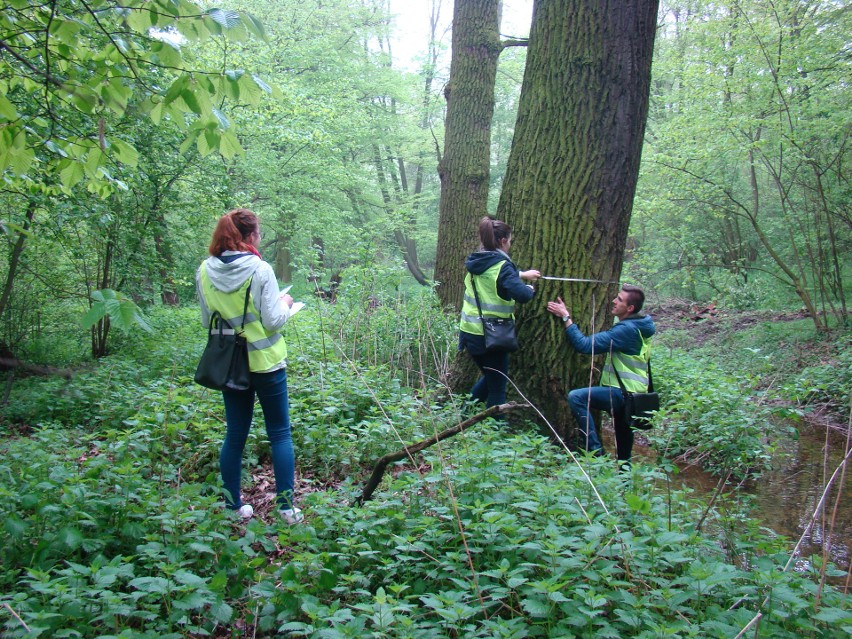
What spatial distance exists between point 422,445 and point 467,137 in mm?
6759

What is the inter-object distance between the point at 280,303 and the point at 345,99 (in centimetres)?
1890

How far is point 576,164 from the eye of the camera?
4.70 metres

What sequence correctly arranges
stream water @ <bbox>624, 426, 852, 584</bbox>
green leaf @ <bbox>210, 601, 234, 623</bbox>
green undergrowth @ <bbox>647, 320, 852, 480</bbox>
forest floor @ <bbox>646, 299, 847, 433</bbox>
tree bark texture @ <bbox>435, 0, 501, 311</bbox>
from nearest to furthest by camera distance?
green leaf @ <bbox>210, 601, 234, 623</bbox>
stream water @ <bbox>624, 426, 852, 584</bbox>
green undergrowth @ <bbox>647, 320, 852, 480</bbox>
forest floor @ <bbox>646, 299, 847, 433</bbox>
tree bark texture @ <bbox>435, 0, 501, 311</bbox>

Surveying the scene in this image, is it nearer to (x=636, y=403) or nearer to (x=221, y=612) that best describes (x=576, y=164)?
(x=636, y=403)

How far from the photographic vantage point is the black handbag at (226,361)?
3508 mm

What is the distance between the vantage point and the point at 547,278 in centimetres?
481

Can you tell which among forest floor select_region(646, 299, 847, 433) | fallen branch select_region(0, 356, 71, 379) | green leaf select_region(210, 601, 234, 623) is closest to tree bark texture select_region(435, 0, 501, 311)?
forest floor select_region(646, 299, 847, 433)

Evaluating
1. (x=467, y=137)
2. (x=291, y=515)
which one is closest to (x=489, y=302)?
(x=291, y=515)

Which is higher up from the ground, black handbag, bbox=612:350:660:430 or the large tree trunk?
the large tree trunk

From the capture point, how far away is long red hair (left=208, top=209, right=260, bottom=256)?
3592 millimetres

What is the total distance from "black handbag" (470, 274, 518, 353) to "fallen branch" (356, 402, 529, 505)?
1.72 meters

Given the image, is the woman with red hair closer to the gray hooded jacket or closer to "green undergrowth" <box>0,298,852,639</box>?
the gray hooded jacket

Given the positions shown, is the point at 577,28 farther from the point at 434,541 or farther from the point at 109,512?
the point at 109,512

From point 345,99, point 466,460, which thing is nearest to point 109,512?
point 466,460
